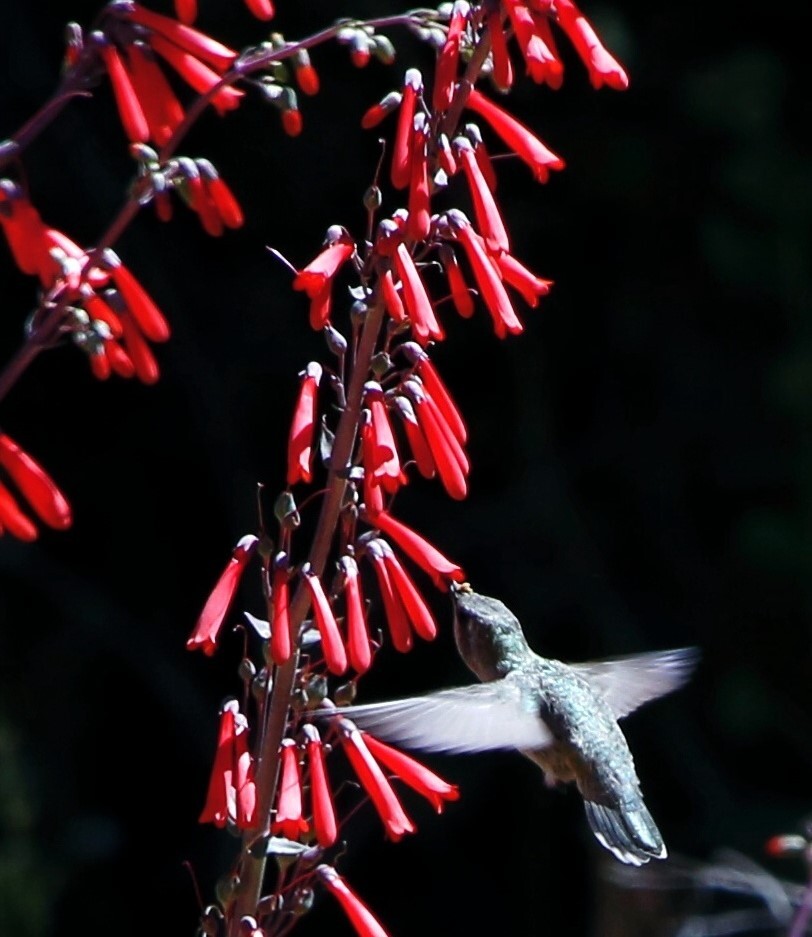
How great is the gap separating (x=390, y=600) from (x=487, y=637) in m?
0.59

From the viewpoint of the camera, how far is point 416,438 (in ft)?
6.16

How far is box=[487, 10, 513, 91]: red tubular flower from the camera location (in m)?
1.79

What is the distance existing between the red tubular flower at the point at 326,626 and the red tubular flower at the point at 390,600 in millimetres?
111

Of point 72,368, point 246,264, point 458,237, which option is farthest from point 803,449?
point 458,237

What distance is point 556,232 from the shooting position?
5.30 metres

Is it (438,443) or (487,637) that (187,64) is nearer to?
(438,443)

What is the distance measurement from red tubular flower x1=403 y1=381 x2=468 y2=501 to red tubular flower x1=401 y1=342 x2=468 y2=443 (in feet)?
0.09

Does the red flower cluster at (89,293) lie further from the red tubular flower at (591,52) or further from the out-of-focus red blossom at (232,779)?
the red tubular flower at (591,52)

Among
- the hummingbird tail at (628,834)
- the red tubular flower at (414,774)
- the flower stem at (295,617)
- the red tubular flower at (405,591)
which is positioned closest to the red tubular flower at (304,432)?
the flower stem at (295,617)

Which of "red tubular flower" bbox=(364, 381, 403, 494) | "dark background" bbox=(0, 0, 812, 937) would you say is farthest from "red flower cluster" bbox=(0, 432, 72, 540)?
"dark background" bbox=(0, 0, 812, 937)

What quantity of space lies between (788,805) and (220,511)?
6.34 feet

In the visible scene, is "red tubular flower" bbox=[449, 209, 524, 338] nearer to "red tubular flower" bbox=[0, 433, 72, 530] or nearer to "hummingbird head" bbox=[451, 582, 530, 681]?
"red tubular flower" bbox=[0, 433, 72, 530]

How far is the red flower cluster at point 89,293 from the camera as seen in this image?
1.76m

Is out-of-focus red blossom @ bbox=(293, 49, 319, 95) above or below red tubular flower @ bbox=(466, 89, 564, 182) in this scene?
above
